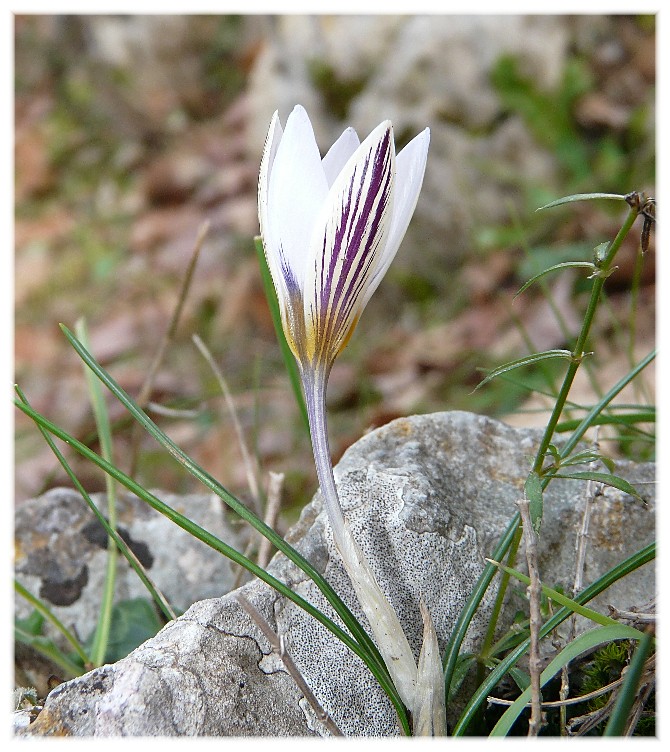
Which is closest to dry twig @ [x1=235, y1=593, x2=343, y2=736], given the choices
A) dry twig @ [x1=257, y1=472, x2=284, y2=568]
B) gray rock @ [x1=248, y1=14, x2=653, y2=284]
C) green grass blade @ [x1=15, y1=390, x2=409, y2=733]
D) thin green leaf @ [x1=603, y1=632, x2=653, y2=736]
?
green grass blade @ [x1=15, y1=390, x2=409, y2=733]

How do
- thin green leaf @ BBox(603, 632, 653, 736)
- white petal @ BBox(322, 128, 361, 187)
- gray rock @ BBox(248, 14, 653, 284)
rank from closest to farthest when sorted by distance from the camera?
thin green leaf @ BBox(603, 632, 653, 736) < white petal @ BBox(322, 128, 361, 187) < gray rock @ BBox(248, 14, 653, 284)

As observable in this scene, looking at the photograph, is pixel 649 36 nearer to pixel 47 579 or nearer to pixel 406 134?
pixel 406 134

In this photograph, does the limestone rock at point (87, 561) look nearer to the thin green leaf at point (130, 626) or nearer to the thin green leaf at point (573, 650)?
the thin green leaf at point (130, 626)

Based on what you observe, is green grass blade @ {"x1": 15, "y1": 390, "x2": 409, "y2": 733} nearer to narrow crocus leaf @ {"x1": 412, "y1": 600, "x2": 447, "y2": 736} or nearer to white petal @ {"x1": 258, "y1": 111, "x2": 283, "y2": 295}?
narrow crocus leaf @ {"x1": 412, "y1": 600, "x2": 447, "y2": 736}

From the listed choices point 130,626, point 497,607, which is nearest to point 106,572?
point 130,626

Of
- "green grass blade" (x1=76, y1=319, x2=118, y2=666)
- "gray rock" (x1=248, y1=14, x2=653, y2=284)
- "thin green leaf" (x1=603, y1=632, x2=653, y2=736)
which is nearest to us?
"thin green leaf" (x1=603, y1=632, x2=653, y2=736)
